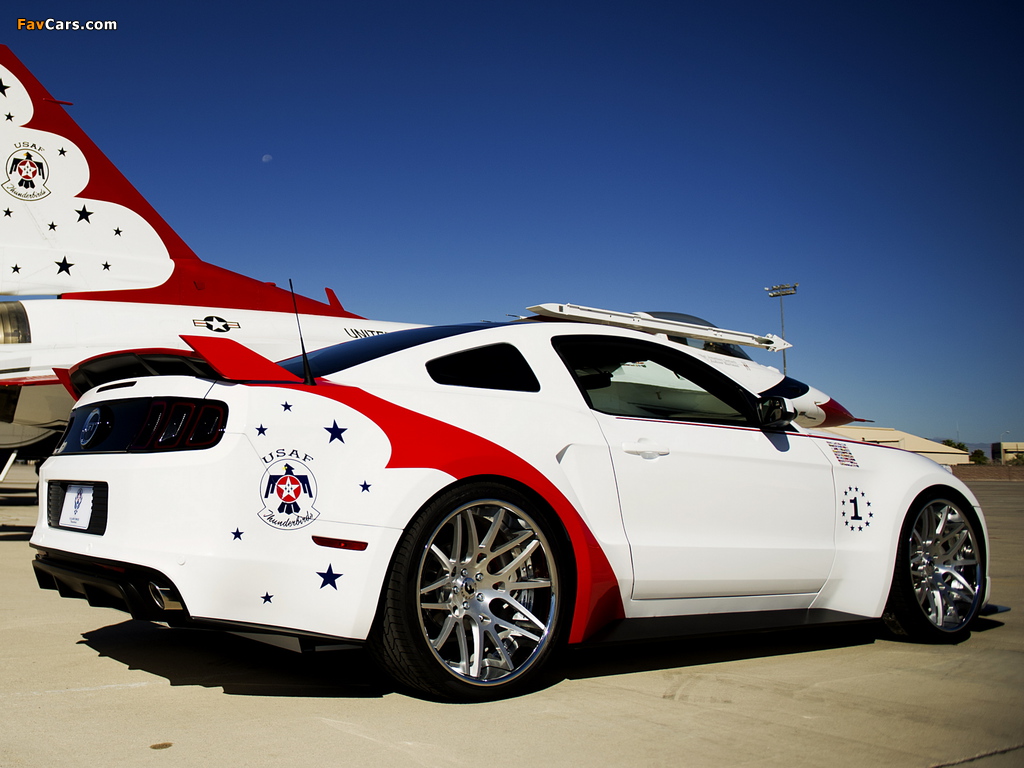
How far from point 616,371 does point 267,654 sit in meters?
2.07

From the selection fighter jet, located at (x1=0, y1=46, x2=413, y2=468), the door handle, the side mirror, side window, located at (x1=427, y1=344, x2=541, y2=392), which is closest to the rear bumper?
side window, located at (x1=427, y1=344, x2=541, y2=392)

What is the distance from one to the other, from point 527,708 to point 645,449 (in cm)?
117

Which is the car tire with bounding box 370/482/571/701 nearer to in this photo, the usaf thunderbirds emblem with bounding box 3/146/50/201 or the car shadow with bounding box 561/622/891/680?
the car shadow with bounding box 561/622/891/680

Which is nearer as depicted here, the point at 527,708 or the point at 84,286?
the point at 527,708

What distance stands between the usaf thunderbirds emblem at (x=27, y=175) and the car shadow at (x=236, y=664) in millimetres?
9161

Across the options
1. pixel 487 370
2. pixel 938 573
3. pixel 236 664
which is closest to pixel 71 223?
pixel 236 664

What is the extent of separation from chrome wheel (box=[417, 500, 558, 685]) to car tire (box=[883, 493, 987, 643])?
7.03ft

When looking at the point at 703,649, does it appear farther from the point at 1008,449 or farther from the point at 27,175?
the point at 1008,449

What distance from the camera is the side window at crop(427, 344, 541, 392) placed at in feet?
11.4

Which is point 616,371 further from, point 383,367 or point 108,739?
point 108,739

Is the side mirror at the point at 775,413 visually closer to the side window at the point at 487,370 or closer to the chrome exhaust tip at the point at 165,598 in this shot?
the side window at the point at 487,370

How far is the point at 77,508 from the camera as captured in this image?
10.8ft

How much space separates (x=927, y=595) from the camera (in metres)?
4.54

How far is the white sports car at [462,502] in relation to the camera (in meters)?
2.89
